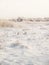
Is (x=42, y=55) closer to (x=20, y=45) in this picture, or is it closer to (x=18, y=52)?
(x=18, y=52)

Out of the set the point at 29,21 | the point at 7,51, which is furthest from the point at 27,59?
the point at 29,21

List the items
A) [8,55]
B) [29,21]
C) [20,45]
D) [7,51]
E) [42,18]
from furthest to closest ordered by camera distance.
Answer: [42,18]
[29,21]
[20,45]
[7,51]
[8,55]

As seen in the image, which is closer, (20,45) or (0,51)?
(0,51)

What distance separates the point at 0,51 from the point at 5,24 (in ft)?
19.9

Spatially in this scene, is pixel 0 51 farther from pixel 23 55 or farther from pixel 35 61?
pixel 35 61

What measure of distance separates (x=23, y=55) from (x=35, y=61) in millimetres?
499

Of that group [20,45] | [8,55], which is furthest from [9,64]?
[20,45]

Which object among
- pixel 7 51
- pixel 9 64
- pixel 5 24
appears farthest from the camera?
pixel 5 24

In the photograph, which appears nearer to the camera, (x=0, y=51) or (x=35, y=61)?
(x=35, y=61)

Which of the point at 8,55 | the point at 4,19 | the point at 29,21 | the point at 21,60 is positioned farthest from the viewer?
the point at 29,21

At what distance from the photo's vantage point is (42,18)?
14633 mm

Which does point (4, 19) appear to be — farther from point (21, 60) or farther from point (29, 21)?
point (21, 60)

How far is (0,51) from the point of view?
4.87m

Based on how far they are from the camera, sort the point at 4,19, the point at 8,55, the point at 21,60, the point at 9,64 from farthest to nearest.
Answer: the point at 4,19 < the point at 8,55 < the point at 21,60 < the point at 9,64
